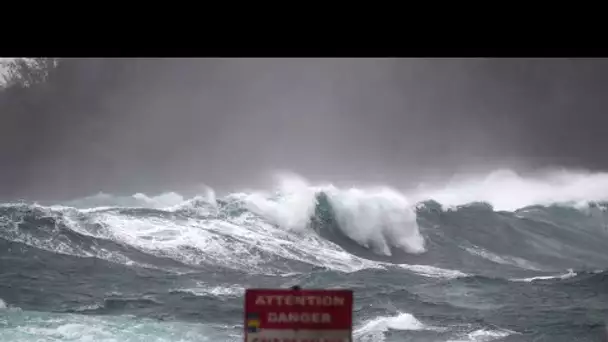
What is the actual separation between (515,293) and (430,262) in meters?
0.53

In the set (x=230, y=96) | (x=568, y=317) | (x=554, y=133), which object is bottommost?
(x=568, y=317)

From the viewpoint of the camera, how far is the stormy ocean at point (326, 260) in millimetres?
3105

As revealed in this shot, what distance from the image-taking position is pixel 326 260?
329cm

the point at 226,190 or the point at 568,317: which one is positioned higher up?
the point at 226,190

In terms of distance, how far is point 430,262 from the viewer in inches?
126

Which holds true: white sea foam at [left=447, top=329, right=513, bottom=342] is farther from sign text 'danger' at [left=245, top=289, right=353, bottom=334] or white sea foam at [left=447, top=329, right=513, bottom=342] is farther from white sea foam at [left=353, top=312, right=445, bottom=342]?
sign text 'danger' at [left=245, top=289, right=353, bottom=334]

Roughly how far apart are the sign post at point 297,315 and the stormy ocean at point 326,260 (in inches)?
52.6

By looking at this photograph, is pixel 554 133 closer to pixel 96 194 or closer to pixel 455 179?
pixel 455 179

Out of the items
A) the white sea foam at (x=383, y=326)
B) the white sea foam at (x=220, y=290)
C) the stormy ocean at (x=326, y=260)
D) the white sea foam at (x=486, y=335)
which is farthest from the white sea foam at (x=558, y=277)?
the white sea foam at (x=220, y=290)

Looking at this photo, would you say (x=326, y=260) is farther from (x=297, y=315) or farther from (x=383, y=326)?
(x=297, y=315)

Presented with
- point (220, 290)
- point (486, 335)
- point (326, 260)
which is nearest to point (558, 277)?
point (486, 335)

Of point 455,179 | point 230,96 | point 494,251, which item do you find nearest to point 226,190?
point 230,96
